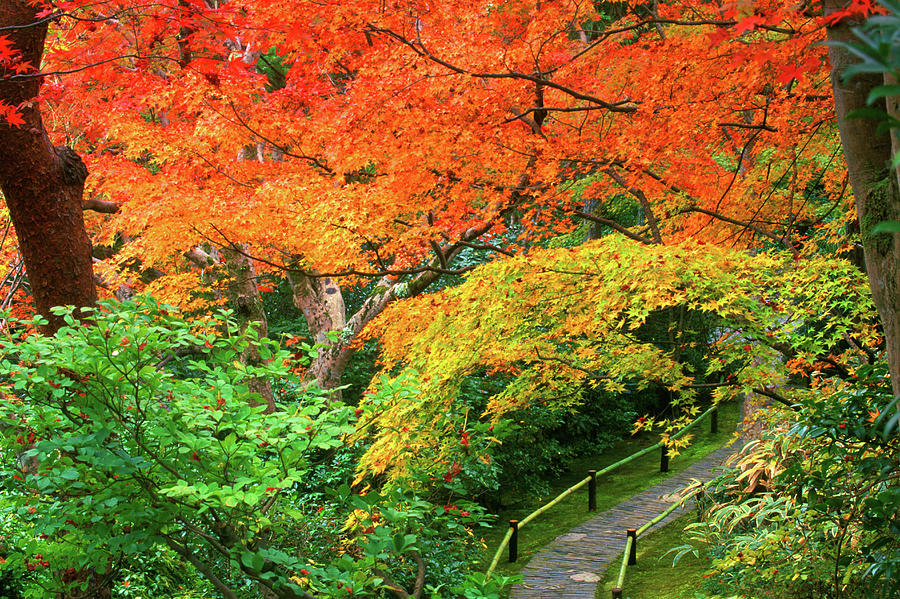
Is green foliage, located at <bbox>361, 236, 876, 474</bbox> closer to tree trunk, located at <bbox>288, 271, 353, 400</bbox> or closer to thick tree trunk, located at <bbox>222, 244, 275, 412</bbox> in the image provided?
thick tree trunk, located at <bbox>222, 244, 275, 412</bbox>

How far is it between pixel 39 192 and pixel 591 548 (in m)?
7.11

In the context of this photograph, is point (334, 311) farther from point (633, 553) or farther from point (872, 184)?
point (872, 184)

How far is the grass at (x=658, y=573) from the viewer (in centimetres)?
702

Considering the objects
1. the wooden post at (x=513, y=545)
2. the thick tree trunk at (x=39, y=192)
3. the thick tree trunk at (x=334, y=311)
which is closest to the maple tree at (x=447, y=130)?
the thick tree trunk at (x=334, y=311)

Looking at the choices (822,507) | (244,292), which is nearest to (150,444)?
(822,507)

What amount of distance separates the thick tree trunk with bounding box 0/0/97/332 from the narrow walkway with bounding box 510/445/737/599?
535 centimetres

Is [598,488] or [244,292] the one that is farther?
[598,488]

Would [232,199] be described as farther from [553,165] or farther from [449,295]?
[553,165]

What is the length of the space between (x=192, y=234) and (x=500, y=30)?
4.50 metres

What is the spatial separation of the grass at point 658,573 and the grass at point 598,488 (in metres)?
1.07

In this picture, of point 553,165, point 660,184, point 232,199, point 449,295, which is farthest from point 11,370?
point 660,184

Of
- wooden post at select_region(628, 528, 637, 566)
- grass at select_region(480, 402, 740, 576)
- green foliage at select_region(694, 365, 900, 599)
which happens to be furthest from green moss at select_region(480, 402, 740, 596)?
green foliage at select_region(694, 365, 900, 599)

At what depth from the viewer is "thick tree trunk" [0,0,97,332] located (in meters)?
3.96

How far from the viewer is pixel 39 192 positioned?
13.3 ft
